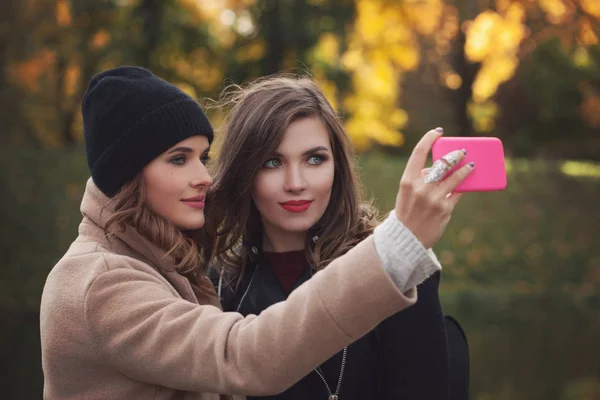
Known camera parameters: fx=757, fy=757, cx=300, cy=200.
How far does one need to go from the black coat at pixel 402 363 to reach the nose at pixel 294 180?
1.36 ft

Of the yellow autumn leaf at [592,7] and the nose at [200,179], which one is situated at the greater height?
the yellow autumn leaf at [592,7]

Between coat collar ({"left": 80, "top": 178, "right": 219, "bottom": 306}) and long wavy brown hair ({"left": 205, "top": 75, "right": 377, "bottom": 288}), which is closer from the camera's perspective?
coat collar ({"left": 80, "top": 178, "right": 219, "bottom": 306})

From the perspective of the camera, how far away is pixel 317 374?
259cm

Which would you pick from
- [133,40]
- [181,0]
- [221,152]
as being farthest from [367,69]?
[221,152]

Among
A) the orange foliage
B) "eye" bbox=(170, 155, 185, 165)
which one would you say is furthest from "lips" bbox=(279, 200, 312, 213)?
the orange foliage

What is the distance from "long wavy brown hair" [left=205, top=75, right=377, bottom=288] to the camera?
2.67 m

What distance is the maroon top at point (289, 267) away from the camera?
2.78 m

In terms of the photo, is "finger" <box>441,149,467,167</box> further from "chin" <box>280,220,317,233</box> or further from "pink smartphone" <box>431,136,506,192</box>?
"chin" <box>280,220,317,233</box>

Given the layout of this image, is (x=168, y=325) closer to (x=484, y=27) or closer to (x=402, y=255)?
(x=402, y=255)

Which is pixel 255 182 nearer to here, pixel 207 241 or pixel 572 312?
pixel 207 241

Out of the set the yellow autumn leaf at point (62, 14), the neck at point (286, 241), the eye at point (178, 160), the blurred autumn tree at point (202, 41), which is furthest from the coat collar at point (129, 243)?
the yellow autumn leaf at point (62, 14)

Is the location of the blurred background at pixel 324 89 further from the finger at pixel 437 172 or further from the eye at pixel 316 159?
the finger at pixel 437 172

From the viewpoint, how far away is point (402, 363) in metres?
2.43

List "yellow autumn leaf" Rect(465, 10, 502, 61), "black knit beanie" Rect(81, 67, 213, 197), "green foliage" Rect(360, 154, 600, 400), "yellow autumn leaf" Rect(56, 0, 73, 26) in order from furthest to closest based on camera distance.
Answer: "green foliage" Rect(360, 154, 600, 400) → "yellow autumn leaf" Rect(56, 0, 73, 26) → "yellow autumn leaf" Rect(465, 10, 502, 61) → "black knit beanie" Rect(81, 67, 213, 197)
